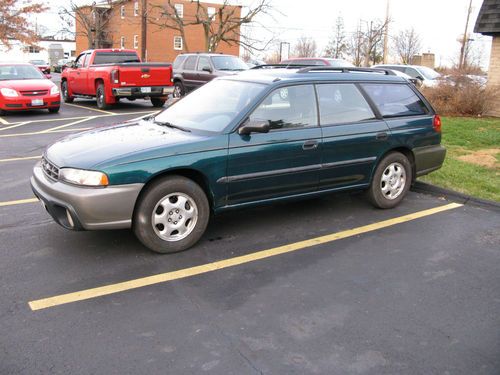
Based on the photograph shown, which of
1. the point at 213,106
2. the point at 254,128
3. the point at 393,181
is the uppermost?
the point at 213,106

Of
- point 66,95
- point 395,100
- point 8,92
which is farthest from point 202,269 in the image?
point 66,95

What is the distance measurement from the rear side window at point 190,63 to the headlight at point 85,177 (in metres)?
13.8

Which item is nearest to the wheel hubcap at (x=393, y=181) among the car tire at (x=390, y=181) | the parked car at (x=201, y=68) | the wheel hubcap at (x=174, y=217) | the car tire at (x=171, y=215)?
the car tire at (x=390, y=181)

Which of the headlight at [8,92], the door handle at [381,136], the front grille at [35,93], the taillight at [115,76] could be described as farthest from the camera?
the taillight at [115,76]

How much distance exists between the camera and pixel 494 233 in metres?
5.42

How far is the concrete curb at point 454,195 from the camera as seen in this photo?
6268mm

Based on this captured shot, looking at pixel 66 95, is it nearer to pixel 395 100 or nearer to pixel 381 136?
pixel 395 100

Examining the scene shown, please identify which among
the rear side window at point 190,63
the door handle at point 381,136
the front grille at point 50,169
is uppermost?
the rear side window at point 190,63

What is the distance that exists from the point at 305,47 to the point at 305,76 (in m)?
64.9

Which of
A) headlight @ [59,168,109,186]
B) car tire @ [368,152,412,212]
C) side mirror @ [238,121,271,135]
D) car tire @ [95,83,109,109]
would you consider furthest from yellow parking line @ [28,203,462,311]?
car tire @ [95,83,109,109]

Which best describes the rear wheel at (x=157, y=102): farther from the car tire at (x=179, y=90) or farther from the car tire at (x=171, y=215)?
the car tire at (x=171, y=215)

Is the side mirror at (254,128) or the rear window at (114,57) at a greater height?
the rear window at (114,57)

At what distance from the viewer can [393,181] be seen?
240 inches

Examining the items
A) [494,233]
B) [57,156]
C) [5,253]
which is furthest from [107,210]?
[494,233]
